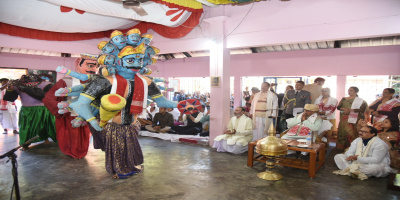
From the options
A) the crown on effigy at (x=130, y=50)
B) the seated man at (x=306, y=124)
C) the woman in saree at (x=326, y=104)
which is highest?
the crown on effigy at (x=130, y=50)

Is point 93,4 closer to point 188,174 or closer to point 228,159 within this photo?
point 188,174

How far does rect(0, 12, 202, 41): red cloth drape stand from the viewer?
6.57 m

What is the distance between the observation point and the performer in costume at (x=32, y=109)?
5844 millimetres

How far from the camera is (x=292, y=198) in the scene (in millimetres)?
3576

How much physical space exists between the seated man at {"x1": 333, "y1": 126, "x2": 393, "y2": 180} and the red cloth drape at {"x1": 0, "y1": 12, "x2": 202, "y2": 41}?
14.0 feet

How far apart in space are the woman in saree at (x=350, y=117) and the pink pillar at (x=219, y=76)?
107 inches

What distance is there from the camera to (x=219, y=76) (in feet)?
20.7

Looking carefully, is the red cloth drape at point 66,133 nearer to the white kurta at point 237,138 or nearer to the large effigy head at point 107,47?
the large effigy head at point 107,47

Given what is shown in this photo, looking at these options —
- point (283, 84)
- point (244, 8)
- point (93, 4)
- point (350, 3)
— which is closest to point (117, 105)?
point (93, 4)

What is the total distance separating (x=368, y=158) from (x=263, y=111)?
2549mm

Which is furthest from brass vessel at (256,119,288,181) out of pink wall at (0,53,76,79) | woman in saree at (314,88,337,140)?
pink wall at (0,53,76,79)

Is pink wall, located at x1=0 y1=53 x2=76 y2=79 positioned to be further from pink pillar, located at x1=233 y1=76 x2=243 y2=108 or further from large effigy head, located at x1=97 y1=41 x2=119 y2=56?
large effigy head, located at x1=97 y1=41 x2=119 y2=56

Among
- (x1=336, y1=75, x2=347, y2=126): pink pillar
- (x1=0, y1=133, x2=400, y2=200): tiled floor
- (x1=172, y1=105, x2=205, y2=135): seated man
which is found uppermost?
(x1=336, y1=75, x2=347, y2=126): pink pillar

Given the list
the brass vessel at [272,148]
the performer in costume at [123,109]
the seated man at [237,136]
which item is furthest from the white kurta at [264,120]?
the performer in costume at [123,109]
